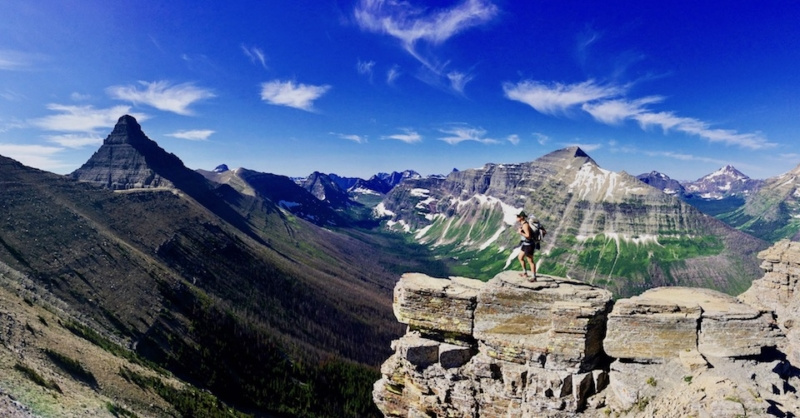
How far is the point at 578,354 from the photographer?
Result: 23.2 meters

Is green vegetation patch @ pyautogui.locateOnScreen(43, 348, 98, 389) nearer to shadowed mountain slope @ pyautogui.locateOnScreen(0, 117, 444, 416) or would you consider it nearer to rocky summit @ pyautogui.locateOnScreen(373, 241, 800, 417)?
shadowed mountain slope @ pyautogui.locateOnScreen(0, 117, 444, 416)

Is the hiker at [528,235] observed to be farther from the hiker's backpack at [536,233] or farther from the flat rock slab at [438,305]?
the flat rock slab at [438,305]

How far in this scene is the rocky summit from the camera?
20797mm

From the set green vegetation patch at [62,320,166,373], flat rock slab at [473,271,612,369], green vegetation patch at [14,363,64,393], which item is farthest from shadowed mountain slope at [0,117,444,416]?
flat rock slab at [473,271,612,369]

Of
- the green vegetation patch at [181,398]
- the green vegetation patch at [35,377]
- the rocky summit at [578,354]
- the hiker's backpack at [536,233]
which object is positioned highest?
the hiker's backpack at [536,233]

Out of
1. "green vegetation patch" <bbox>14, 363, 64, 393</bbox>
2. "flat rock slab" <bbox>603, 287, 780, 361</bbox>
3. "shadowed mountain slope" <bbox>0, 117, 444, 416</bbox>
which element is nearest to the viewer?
"flat rock slab" <bbox>603, 287, 780, 361</bbox>

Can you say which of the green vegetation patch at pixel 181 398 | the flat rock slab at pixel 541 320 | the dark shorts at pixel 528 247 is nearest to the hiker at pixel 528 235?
the dark shorts at pixel 528 247

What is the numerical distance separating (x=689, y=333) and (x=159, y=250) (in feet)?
536

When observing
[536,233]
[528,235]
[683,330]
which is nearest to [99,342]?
[528,235]

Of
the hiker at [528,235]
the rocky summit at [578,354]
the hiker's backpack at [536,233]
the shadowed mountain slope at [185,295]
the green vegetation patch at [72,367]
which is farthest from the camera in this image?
the shadowed mountain slope at [185,295]

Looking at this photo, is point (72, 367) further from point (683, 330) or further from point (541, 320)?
point (683, 330)

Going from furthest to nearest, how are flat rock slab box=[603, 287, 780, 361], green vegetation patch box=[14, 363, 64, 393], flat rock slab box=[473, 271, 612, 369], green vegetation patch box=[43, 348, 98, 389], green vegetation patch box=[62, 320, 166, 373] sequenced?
green vegetation patch box=[62, 320, 166, 373] < green vegetation patch box=[43, 348, 98, 389] < green vegetation patch box=[14, 363, 64, 393] < flat rock slab box=[473, 271, 612, 369] < flat rock slab box=[603, 287, 780, 361]

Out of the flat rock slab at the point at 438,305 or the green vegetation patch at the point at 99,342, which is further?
the green vegetation patch at the point at 99,342

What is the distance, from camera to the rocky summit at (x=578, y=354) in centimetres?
2080
